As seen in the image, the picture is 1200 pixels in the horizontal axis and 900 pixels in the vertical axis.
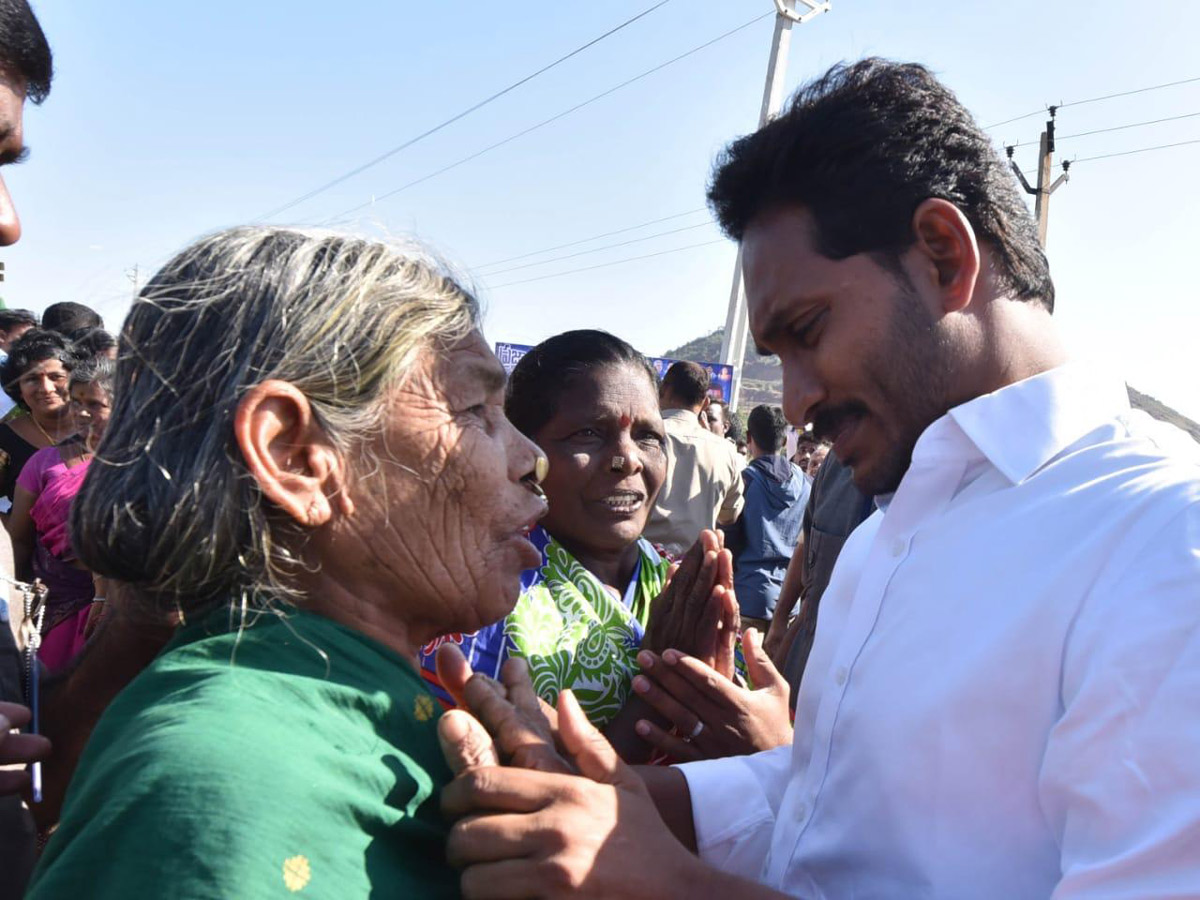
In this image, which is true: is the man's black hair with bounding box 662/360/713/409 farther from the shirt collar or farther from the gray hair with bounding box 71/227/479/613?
the gray hair with bounding box 71/227/479/613

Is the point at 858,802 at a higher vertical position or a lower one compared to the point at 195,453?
lower

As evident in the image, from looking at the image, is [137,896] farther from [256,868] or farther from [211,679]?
[211,679]

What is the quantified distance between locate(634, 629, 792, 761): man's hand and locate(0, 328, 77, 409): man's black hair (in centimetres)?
478

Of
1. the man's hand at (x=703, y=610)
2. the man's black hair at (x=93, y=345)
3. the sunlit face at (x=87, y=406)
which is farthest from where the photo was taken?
the man's black hair at (x=93, y=345)

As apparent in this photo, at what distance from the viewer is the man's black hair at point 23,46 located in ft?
6.64

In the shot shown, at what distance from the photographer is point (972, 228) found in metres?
1.95

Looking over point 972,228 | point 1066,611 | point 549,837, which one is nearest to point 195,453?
point 549,837

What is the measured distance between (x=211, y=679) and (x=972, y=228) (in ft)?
5.43

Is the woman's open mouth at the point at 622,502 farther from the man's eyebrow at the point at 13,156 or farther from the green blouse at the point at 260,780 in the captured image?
the man's eyebrow at the point at 13,156

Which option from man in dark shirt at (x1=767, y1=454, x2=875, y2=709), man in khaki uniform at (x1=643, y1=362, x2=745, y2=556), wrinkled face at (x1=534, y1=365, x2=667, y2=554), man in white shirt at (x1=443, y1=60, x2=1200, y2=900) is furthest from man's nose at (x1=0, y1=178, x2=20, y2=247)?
man in khaki uniform at (x1=643, y1=362, x2=745, y2=556)

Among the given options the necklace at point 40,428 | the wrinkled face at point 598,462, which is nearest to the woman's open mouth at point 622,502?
the wrinkled face at point 598,462

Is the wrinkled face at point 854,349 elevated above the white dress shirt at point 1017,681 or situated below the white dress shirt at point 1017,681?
above

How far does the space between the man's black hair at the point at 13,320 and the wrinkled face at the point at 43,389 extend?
2.21 meters

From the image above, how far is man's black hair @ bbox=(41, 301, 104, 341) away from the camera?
6.50m
